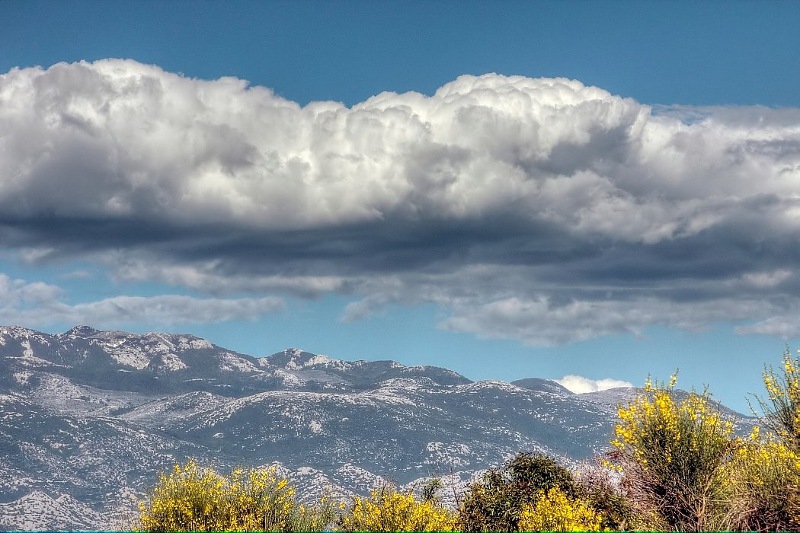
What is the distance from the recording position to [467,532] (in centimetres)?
9794

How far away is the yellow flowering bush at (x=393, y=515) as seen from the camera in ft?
283

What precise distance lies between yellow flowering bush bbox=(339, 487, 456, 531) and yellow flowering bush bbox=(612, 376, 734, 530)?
2749cm

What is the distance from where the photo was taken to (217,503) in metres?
85.4

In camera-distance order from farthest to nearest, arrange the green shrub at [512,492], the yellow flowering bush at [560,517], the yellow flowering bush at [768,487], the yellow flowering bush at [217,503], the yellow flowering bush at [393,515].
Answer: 1. the green shrub at [512,492]
2. the yellow flowering bush at [393,515]
3. the yellow flowering bush at [217,503]
4. the yellow flowering bush at [560,517]
5. the yellow flowering bush at [768,487]

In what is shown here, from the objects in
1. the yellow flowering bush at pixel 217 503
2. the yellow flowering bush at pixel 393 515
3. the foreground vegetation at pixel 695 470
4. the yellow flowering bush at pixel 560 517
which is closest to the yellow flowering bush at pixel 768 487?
the foreground vegetation at pixel 695 470

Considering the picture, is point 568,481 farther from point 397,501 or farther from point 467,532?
point 397,501

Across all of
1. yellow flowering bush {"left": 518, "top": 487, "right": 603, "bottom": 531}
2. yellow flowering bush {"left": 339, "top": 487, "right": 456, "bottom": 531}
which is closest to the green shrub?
yellow flowering bush {"left": 339, "top": 487, "right": 456, "bottom": 531}

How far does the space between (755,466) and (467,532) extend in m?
41.8

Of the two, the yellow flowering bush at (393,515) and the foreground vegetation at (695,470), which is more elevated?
the foreground vegetation at (695,470)

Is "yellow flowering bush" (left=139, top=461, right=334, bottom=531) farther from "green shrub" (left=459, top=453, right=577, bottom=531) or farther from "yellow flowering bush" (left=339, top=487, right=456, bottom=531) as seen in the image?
"green shrub" (left=459, top=453, right=577, bottom=531)

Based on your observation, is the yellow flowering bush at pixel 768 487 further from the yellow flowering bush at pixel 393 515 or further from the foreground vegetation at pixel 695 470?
the yellow flowering bush at pixel 393 515

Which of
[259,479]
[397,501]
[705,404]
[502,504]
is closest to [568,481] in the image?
[502,504]

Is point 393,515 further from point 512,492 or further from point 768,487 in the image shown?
point 768,487

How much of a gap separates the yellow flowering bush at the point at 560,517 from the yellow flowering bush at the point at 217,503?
20518 mm
